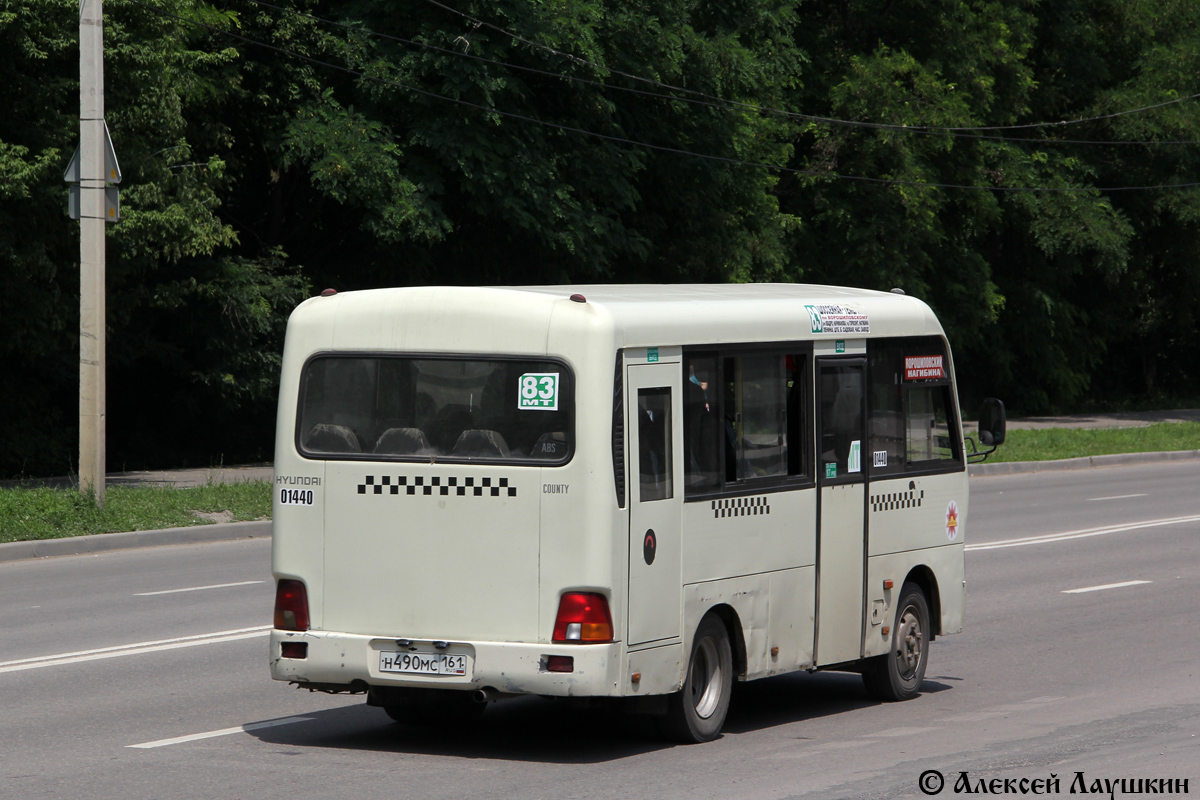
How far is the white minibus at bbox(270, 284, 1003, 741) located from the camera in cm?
761

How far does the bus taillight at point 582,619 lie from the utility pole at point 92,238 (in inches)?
499

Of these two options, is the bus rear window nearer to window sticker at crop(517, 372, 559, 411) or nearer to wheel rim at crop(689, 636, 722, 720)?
window sticker at crop(517, 372, 559, 411)

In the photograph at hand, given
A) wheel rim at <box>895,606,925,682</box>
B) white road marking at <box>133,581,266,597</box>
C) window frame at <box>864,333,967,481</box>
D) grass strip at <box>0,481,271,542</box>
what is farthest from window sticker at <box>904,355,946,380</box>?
grass strip at <box>0,481,271,542</box>

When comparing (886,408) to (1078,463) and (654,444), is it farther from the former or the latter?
(1078,463)

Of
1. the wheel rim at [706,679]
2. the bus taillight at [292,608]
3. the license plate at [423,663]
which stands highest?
the bus taillight at [292,608]

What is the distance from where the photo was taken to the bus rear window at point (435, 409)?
7734 mm

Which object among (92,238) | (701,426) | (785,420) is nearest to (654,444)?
(701,426)

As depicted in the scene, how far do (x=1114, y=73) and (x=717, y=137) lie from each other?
18650mm

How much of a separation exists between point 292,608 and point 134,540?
10.4 metres

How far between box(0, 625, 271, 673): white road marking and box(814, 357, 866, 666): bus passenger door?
14.9 ft

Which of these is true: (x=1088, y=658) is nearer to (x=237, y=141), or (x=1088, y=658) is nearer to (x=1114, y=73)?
(x=237, y=141)

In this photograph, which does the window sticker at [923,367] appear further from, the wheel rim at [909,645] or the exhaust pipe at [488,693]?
the exhaust pipe at [488,693]

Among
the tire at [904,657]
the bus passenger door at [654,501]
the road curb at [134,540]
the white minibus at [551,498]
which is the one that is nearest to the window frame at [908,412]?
the white minibus at [551,498]

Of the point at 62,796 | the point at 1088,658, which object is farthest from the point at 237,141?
the point at 62,796
